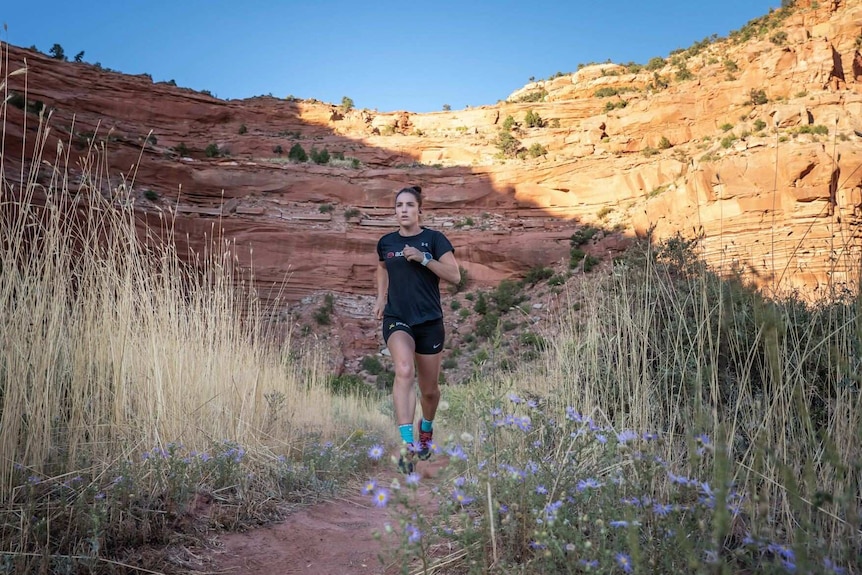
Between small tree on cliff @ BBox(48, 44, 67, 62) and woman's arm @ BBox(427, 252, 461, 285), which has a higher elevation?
small tree on cliff @ BBox(48, 44, 67, 62)

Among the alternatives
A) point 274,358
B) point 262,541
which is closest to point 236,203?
point 274,358

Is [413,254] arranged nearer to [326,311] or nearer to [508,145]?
[326,311]

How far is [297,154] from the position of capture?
3588 cm

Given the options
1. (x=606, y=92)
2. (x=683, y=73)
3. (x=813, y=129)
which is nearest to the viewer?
(x=813, y=129)

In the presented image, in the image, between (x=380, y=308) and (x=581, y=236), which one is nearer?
(x=380, y=308)

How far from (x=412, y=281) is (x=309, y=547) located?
6.00 ft

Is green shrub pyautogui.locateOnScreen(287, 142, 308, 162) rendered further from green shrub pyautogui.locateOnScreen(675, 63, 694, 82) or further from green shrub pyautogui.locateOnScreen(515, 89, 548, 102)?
green shrub pyautogui.locateOnScreen(675, 63, 694, 82)

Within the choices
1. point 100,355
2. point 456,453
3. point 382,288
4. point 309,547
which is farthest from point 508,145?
point 456,453

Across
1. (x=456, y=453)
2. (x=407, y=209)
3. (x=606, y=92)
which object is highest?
(x=606, y=92)

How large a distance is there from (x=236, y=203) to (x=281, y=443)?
2874 centimetres

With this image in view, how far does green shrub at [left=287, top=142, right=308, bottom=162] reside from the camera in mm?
35625

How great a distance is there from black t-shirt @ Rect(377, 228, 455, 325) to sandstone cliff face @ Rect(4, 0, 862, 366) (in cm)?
2087

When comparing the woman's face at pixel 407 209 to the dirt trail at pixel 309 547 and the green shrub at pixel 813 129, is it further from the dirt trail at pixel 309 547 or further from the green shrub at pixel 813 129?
the green shrub at pixel 813 129

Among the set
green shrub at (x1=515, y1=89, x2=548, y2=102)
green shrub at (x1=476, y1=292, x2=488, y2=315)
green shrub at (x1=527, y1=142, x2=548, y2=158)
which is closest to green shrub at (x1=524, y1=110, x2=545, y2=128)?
green shrub at (x1=527, y1=142, x2=548, y2=158)
